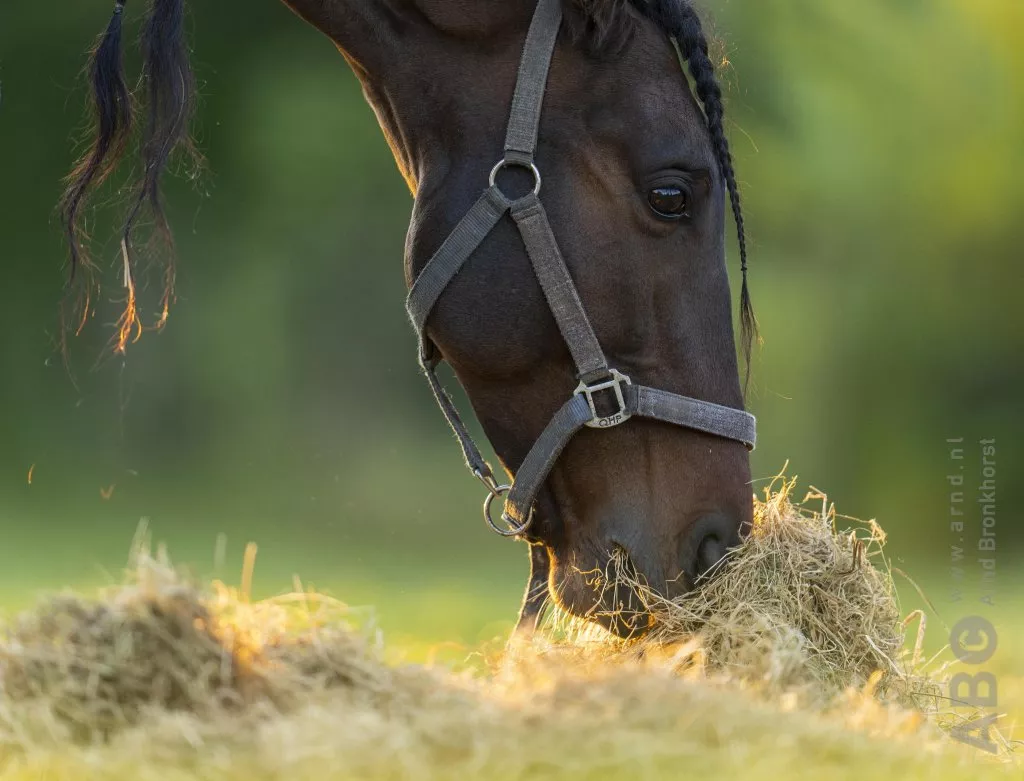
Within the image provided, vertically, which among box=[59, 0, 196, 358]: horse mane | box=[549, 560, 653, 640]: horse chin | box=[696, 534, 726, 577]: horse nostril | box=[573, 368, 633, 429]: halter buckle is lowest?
box=[549, 560, 653, 640]: horse chin

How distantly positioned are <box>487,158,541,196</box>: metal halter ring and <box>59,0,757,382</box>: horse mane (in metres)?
0.33

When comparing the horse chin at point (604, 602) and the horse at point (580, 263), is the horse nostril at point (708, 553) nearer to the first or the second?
the horse at point (580, 263)

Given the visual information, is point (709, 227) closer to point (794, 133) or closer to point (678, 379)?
point (678, 379)

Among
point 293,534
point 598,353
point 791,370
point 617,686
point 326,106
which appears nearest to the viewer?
point 617,686

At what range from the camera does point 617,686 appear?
176 cm

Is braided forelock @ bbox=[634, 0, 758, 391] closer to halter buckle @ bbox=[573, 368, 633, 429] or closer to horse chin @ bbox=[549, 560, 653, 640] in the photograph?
halter buckle @ bbox=[573, 368, 633, 429]

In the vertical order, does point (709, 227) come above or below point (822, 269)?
below

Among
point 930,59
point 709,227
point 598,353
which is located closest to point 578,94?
point 709,227

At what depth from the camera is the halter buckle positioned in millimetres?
2539

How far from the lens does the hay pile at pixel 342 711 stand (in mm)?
1529

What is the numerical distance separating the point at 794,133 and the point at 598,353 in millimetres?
8841

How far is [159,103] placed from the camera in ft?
9.34

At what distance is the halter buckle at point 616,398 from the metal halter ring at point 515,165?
0.46m

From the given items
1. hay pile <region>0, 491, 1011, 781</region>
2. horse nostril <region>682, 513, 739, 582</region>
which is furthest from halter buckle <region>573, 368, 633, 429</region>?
hay pile <region>0, 491, 1011, 781</region>
